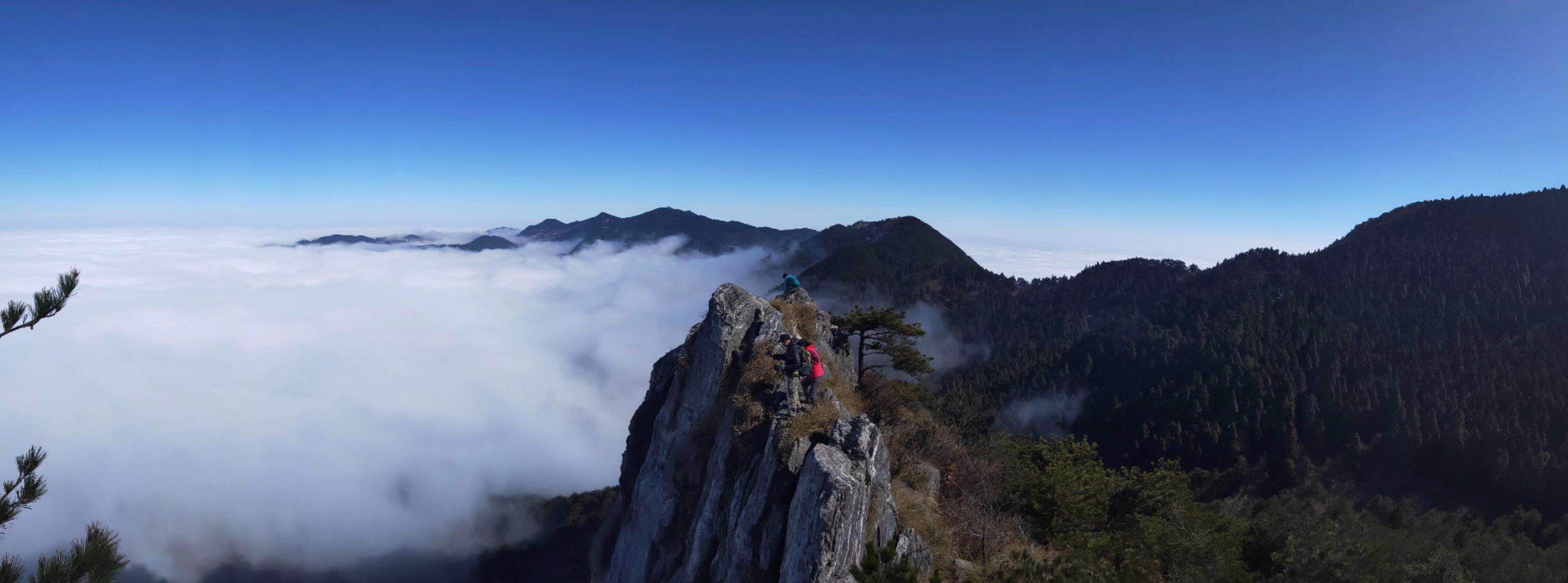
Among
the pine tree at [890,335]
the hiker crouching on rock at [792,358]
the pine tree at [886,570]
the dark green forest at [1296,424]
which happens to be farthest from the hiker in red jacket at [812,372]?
the pine tree at [886,570]

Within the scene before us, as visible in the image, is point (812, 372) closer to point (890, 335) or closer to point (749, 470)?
point (749, 470)

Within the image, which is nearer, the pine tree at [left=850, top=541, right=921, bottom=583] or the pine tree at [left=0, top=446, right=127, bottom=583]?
the pine tree at [left=0, top=446, right=127, bottom=583]

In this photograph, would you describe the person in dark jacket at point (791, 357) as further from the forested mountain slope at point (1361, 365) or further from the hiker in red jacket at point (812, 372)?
the forested mountain slope at point (1361, 365)

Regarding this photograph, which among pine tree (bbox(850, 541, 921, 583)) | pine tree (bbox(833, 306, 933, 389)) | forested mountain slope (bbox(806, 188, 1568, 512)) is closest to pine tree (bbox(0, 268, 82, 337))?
pine tree (bbox(850, 541, 921, 583))

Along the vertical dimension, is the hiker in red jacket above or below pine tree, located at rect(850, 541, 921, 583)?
above

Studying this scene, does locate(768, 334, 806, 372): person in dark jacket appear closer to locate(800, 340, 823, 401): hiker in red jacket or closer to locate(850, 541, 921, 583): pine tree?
locate(800, 340, 823, 401): hiker in red jacket

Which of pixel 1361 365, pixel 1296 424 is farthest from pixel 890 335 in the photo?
pixel 1361 365

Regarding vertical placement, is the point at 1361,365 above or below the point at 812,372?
below

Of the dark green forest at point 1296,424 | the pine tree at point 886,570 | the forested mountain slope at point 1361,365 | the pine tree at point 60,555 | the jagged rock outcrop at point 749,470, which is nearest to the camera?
the pine tree at point 60,555

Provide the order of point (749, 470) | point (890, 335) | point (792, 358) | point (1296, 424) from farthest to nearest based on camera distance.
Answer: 1. point (1296, 424)
2. point (890, 335)
3. point (749, 470)
4. point (792, 358)
